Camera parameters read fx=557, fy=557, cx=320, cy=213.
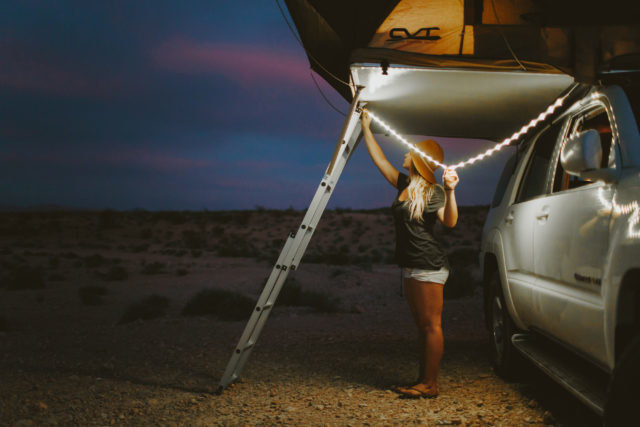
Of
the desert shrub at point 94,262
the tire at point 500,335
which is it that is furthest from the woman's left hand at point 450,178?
the desert shrub at point 94,262

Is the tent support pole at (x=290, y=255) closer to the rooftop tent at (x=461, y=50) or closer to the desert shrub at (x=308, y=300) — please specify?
the rooftop tent at (x=461, y=50)

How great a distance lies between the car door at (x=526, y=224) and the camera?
4.51 metres

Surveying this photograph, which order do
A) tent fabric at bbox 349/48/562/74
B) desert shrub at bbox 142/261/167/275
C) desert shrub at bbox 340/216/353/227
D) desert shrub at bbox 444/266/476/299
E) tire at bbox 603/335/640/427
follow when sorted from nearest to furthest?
1. tire at bbox 603/335/640/427
2. tent fabric at bbox 349/48/562/74
3. desert shrub at bbox 444/266/476/299
4. desert shrub at bbox 142/261/167/275
5. desert shrub at bbox 340/216/353/227

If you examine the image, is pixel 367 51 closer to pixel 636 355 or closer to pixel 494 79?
pixel 494 79

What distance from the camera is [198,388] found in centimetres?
554

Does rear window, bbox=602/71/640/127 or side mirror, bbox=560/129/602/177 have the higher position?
rear window, bbox=602/71/640/127

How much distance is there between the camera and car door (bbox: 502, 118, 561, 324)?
4.51 metres

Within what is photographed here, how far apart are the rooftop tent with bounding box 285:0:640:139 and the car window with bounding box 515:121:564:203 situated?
35cm

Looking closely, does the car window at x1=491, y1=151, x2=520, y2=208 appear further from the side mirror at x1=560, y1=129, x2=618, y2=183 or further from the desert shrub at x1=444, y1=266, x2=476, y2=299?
the desert shrub at x1=444, y1=266, x2=476, y2=299

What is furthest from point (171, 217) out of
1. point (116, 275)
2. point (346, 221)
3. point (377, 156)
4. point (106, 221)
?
point (377, 156)

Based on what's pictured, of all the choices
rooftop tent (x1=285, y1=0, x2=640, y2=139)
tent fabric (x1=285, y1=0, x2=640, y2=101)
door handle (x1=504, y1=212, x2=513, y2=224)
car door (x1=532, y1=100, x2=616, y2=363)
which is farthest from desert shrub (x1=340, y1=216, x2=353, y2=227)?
car door (x1=532, y1=100, x2=616, y2=363)

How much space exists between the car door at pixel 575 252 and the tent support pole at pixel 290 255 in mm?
1852

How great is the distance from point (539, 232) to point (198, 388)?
3536mm

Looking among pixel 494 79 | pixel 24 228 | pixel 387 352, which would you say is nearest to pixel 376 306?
pixel 387 352
